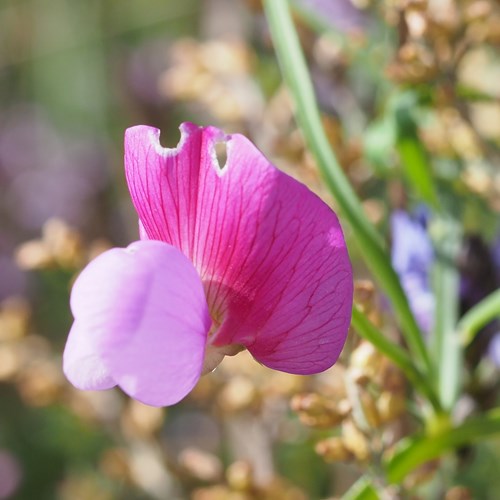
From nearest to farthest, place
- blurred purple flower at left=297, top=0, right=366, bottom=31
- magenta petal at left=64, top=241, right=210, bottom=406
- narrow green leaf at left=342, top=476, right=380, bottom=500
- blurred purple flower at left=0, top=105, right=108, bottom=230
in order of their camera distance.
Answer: magenta petal at left=64, top=241, right=210, bottom=406 < narrow green leaf at left=342, top=476, right=380, bottom=500 < blurred purple flower at left=297, top=0, right=366, bottom=31 < blurred purple flower at left=0, top=105, right=108, bottom=230

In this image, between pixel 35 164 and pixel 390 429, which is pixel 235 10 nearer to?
pixel 390 429

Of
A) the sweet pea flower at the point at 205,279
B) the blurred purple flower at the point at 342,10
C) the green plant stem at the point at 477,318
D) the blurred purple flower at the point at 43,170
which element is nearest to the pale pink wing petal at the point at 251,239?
the sweet pea flower at the point at 205,279

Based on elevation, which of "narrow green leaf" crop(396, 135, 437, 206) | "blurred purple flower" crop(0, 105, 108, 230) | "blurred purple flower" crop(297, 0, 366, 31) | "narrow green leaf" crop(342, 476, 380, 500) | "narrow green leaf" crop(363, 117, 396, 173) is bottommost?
"narrow green leaf" crop(342, 476, 380, 500)

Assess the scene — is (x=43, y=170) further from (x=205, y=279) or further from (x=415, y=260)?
(x=205, y=279)

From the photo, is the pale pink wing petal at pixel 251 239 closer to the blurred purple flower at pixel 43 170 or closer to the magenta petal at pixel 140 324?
the magenta petal at pixel 140 324

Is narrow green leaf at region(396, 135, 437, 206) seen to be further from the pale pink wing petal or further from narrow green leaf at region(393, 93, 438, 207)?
the pale pink wing petal

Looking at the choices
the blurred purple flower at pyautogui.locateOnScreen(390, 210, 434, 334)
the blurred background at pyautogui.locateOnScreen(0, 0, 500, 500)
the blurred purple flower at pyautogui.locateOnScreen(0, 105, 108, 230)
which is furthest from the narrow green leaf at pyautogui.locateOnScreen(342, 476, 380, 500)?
the blurred purple flower at pyautogui.locateOnScreen(0, 105, 108, 230)

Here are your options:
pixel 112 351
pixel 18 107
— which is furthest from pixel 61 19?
pixel 112 351

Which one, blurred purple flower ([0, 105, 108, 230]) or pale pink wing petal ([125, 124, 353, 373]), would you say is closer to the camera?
pale pink wing petal ([125, 124, 353, 373])
